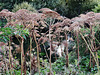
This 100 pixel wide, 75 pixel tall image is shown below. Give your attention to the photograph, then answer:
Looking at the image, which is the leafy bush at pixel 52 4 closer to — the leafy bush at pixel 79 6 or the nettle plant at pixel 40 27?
the leafy bush at pixel 79 6

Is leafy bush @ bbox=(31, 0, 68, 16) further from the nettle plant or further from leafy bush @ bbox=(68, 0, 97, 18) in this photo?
the nettle plant

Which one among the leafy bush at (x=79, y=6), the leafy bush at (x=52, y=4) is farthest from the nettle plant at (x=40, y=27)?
the leafy bush at (x=79, y=6)

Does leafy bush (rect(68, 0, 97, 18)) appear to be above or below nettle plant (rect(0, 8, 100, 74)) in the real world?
above

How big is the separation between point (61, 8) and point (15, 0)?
3.40m

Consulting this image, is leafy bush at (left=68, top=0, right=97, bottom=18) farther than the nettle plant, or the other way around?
leafy bush at (left=68, top=0, right=97, bottom=18)

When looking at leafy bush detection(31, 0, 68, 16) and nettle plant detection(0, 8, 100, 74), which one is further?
leafy bush detection(31, 0, 68, 16)

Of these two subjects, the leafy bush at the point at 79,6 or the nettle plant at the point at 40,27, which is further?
the leafy bush at the point at 79,6

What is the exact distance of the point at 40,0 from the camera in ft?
28.9

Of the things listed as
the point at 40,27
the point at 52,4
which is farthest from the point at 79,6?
the point at 40,27

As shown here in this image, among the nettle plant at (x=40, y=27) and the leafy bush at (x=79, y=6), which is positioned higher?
the leafy bush at (x=79, y=6)

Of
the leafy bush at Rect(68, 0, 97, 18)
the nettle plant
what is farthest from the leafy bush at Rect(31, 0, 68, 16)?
the nettle plant

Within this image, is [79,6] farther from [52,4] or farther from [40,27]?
[40,27]

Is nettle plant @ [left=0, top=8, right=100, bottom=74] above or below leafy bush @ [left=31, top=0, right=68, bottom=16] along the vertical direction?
below

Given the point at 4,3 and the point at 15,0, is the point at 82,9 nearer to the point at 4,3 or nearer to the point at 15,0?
the point at 15,0
